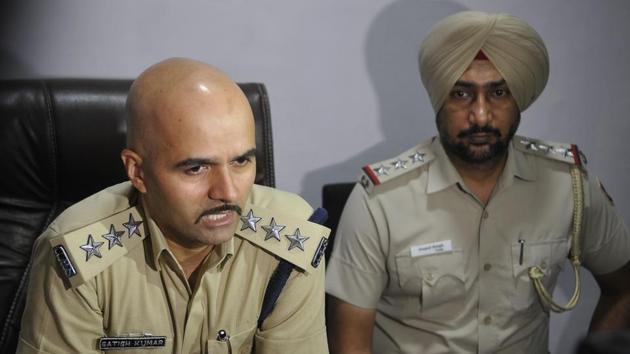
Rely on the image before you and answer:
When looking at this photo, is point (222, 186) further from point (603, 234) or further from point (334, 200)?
point (603, 234)

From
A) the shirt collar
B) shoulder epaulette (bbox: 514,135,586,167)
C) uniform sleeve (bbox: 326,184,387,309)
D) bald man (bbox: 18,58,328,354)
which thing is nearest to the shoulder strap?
bald man (bbox: 18,58,328,354)

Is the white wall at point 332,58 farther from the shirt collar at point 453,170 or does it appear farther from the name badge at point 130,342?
the name badge at point 130,342

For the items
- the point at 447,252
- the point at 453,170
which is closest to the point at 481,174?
the point at 453,170

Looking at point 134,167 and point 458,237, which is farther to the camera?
point 458,237

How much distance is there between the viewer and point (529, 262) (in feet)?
5.12

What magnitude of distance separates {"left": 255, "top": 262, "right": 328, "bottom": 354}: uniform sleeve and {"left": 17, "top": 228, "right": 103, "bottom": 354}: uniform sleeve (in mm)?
269

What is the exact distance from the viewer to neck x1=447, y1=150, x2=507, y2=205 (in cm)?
155

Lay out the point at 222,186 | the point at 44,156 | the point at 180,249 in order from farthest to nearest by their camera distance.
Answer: the point at 44,156, the point at 180,249, the point at 222,186

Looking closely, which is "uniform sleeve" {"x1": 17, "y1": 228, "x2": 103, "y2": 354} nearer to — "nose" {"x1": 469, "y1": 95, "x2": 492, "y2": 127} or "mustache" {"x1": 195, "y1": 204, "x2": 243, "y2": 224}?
"mustache" {"x1": 195, "y1": 204, "x2": 243, "y2": 224}

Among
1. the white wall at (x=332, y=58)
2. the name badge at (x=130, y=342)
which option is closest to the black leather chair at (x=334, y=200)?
the white wall at (x=332, y=58)

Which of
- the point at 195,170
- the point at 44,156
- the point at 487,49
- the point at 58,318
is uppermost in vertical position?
the point at 487,49

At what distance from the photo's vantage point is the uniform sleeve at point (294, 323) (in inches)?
47.6

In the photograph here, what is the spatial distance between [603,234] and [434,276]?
40 cm

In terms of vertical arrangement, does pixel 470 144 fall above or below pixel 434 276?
above
